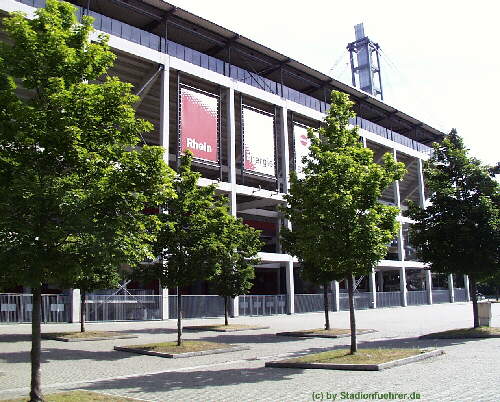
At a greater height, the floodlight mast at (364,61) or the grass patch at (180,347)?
the floodlight mast at (364,61)

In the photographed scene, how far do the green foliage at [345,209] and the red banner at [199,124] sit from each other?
2247cm

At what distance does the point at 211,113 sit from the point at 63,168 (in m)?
29.7

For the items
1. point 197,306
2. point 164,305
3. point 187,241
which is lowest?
point 197,306

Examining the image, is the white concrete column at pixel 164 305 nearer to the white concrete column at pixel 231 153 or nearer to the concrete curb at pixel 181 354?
the white concrete column at pixel 231 153

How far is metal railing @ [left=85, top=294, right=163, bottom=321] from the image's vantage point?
2864 centimetres

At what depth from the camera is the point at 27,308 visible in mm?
25781

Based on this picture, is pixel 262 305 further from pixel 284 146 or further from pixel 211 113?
pixel 211 113

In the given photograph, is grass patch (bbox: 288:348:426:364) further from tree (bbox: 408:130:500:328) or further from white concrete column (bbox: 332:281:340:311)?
white concrete column (bbox: 332:281:340:311)

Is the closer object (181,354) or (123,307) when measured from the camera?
(181,354)

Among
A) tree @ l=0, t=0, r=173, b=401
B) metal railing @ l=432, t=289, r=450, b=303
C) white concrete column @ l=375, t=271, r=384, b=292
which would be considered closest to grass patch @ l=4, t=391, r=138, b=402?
tree @ l=0, t=0, r=173, b=401

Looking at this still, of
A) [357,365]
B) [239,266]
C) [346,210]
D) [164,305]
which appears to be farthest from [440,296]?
[357,365]

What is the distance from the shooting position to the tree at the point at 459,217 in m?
19.2

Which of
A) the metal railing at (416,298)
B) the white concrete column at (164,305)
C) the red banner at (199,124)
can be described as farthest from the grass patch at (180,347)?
the metal railing at (416,298)

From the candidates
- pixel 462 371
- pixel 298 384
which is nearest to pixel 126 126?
pixel 298 384
